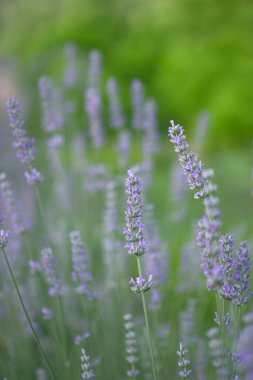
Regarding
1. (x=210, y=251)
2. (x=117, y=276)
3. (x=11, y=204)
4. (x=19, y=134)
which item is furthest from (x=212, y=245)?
(x=117, y=276)

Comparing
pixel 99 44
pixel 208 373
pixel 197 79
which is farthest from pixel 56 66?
pixel 208 373

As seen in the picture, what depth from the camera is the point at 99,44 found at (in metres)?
7.84

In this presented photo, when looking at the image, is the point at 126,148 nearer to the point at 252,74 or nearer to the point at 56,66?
the point at 252,74

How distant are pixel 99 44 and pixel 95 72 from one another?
593cm

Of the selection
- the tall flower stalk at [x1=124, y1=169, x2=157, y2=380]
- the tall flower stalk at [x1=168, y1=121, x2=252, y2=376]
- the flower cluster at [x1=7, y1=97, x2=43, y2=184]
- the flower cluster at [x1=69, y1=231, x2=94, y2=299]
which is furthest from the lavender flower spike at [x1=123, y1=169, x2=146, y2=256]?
the flower cluster at [x1=7, y1=97, x2=43, y2=184]

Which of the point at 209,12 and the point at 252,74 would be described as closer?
the point at 252,74

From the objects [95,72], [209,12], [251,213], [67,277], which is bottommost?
[67,277]

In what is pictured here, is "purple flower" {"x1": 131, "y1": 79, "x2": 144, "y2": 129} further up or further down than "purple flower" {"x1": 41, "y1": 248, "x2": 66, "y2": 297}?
further up

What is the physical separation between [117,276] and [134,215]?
1038 millimetres

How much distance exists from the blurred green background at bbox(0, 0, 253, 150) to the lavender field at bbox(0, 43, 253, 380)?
8.62 feet

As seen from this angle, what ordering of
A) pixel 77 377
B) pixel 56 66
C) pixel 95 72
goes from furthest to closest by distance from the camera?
pixel 56 66
pixel 95 72
pixel 77 377

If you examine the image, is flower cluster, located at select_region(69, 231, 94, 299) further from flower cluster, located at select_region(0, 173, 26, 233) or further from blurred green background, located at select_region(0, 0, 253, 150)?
blurred green background, located at select_region(0, 0, 253, 150)

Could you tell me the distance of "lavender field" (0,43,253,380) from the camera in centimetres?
108

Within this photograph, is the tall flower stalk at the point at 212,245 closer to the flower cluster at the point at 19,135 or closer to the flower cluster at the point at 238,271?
the flower cluster at the point at 238,271
